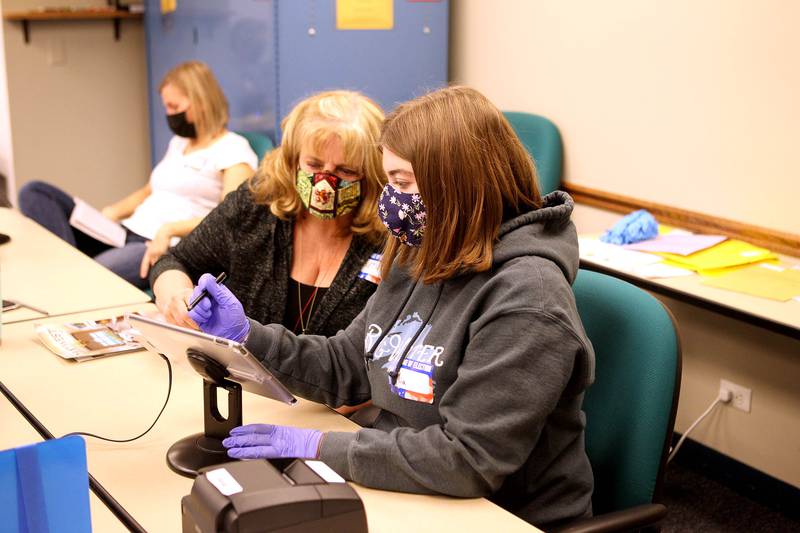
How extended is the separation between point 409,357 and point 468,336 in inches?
4.4

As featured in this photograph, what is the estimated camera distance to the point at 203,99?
11.2 feet

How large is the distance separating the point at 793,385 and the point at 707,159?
707 mm

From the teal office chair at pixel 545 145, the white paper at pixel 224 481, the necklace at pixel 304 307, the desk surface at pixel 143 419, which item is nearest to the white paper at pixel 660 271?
the teal office chair at pixel 545 145

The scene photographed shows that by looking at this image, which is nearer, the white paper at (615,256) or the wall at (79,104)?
the white paper at (615,256)

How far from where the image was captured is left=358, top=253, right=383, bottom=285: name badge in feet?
6.39

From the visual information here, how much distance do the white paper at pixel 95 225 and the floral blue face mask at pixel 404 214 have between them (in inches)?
77.0

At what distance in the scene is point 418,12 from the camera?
138 inches

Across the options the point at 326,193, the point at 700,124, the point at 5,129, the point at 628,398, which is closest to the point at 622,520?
the point at 628,398

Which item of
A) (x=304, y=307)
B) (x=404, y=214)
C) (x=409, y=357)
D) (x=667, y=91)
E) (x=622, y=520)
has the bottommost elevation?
(x=622, y=520)

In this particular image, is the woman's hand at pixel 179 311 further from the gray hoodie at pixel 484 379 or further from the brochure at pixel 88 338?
the gray hoodie at pixel 484 379

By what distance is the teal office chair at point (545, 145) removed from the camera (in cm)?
321

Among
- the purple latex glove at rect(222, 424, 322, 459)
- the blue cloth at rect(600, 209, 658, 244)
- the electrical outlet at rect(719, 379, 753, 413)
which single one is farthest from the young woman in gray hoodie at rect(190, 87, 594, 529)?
the electrical outlet at rect(719, 379, 753, 413)

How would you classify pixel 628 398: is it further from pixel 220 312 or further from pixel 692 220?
pixel 692 220

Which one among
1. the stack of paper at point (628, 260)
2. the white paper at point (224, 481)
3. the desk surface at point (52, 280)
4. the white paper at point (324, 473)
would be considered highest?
the white paper at point (224, 481)
